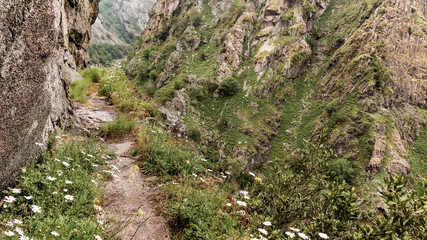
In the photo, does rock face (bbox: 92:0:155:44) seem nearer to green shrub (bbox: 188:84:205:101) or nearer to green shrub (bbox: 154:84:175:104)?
green shrub (bbox: 154:84:175:104)

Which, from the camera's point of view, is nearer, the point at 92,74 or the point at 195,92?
the point at 92,74

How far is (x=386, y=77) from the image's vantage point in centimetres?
3872

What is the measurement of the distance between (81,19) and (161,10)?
281 feet

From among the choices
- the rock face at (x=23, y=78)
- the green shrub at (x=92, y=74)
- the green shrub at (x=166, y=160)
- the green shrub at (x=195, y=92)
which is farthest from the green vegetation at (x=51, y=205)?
the green shrub at (x=195, y=92)

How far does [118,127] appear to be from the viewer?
630cm

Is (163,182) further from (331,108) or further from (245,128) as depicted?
(331,108)

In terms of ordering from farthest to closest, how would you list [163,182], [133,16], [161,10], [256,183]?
[133,16] < [161,10] < [163,182] < [256,183]

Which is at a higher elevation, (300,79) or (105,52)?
(300,79)

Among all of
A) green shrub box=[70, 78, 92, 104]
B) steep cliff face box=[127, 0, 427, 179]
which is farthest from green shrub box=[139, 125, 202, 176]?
steep cliff face box=[127, 0, 427, 179]

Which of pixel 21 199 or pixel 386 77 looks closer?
pixel 21 199

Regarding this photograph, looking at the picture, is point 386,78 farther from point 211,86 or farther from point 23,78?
point 23,78

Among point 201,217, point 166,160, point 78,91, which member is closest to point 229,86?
point 78,91

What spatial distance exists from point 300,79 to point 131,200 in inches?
2176

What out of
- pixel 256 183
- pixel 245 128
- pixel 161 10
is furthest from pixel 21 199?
pixel 161 10
